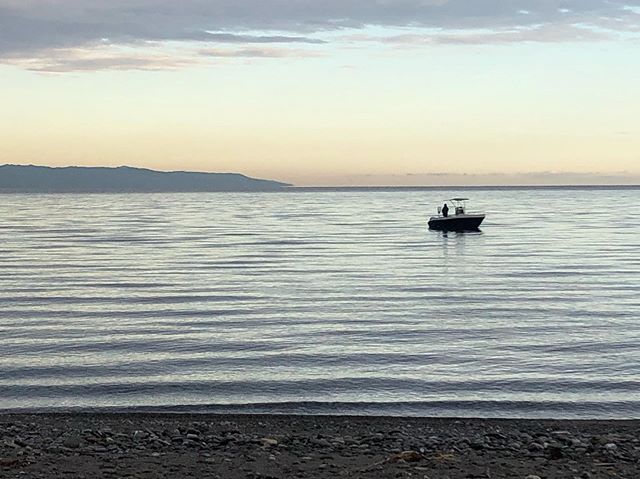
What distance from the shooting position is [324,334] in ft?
80.5

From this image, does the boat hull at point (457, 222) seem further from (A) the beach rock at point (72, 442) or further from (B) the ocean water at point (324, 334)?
(A) the beach rock at point (72, 442)

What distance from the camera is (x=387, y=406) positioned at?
1706cm

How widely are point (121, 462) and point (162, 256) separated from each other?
4147 cm

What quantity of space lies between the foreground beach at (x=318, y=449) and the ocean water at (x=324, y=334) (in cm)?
181

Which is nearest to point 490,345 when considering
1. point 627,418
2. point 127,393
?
point 627,418

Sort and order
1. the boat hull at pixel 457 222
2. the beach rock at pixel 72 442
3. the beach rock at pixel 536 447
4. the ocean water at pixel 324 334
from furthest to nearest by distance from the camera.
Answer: the boat hull at pixel 457 222 < the ocean water at pixel 324 334 < the beach rock at pixel 72 442 < the beach rock at pixel 536 447

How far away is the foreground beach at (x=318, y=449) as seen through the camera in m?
11.1

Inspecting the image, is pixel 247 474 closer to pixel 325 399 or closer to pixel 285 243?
pixel 325 399

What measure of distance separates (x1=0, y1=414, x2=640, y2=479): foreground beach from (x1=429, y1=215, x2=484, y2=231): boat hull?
64952 millimetres

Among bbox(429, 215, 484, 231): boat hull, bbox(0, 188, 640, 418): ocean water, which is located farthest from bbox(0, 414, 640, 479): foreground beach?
bbox(429, 215, 484, 231): boat hull

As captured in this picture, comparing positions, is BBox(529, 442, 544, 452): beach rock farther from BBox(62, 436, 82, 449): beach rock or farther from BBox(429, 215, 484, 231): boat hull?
BBox(429, 215, 484, 231): boat hull

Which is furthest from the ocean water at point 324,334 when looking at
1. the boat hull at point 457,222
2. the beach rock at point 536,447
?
the boat hull at point 457,222

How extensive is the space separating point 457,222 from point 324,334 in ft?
187

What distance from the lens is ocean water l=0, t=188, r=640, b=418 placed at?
A: 17781mm
